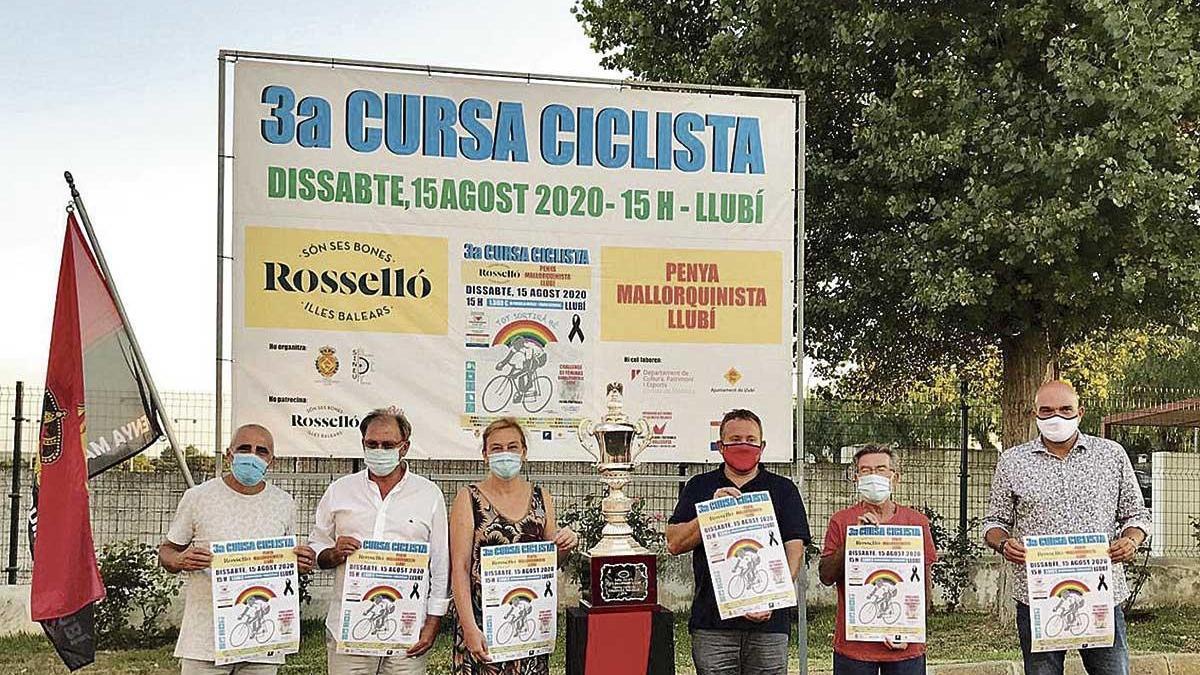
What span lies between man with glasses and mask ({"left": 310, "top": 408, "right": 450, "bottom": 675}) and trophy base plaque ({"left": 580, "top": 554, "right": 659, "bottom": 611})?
64 cm

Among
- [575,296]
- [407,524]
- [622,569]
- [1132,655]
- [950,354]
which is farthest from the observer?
[950,354]

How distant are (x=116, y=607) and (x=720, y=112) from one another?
17.7 ft

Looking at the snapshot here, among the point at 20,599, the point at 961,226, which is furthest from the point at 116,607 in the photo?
the point at 961,226

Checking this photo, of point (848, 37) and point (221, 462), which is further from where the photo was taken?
point (848, 37)

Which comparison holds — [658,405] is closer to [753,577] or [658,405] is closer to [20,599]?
[753,577]

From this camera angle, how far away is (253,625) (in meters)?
4.57

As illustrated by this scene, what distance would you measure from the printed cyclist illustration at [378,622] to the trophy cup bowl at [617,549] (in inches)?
33.7

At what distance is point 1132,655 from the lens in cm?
833

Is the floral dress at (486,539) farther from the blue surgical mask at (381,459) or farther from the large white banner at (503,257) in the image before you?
the large white banner at (503,257)

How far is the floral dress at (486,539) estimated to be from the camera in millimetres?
4668

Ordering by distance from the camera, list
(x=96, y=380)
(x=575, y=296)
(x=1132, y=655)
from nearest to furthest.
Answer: (x=96, y=380) < (x=575, y=296) < (x=1132, y=655)

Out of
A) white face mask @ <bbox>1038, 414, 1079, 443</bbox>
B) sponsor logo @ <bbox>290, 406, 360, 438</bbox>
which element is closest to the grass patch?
sponsor logo @ <bbox>290, 406, 360, 438</bbox>

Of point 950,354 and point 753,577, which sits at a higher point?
point 950,354

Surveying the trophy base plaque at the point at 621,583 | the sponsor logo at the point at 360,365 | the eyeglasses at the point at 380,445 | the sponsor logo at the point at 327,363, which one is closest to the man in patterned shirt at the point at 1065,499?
the trophy base plaque at the point at 621,583
